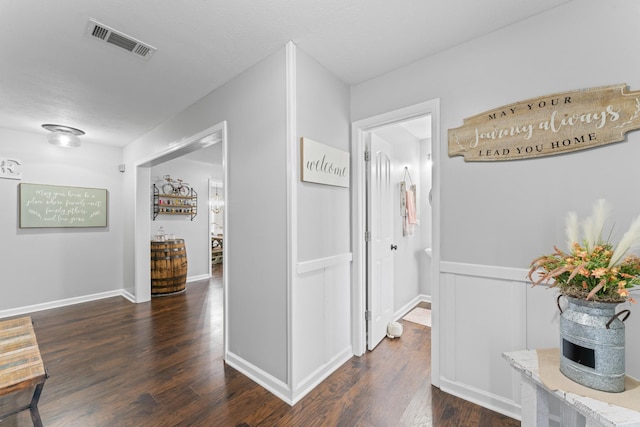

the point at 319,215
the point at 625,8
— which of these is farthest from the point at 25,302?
the point at 625,8

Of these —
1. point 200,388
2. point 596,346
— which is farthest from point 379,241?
point 200,388

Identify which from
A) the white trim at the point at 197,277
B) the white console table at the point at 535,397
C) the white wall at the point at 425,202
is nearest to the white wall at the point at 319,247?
the white console table at the point at 535,397

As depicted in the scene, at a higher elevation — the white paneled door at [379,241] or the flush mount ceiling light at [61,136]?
the flush mount ceiling light at [61,136]

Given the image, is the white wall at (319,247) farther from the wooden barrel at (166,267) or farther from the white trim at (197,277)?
the white trim at (197,277)

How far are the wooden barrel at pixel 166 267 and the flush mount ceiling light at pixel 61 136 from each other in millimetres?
1686

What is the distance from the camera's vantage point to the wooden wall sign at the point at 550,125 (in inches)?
53.3

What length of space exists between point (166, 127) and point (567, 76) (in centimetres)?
364

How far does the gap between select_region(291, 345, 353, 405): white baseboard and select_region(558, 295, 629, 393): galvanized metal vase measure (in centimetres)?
145

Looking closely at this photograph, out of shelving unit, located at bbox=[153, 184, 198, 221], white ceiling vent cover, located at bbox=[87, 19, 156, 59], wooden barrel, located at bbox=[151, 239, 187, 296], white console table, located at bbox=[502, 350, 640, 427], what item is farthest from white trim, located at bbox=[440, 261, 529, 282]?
shelving unit, located at bbox=[153, 184, 198, 221]

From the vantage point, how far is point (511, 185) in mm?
1657

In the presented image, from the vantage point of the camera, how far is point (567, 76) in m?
1.49

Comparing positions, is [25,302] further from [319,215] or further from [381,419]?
[381,419]

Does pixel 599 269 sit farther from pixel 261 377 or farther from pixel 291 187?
pixel 261 377

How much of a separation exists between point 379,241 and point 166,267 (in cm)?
340
